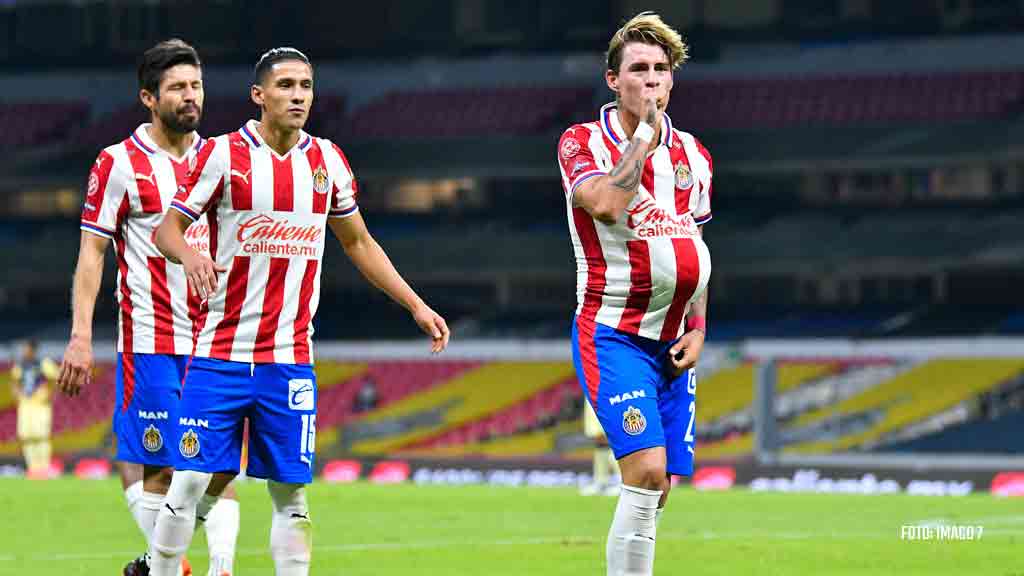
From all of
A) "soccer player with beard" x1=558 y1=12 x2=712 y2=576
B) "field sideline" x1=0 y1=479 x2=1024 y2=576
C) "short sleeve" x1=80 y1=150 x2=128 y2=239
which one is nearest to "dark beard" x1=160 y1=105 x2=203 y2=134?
"short sleeve" x1=80 y1=150 x2=128 y2=239

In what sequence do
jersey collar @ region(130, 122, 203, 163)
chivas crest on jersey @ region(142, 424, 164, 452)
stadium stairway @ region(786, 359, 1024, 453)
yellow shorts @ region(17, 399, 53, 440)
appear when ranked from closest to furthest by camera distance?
chivas crest on jersey @ region(142, 424, 164, 452) → jersey collar @ region(130, 122, 203, 163) → yellow shorts @ region(17, 399, 53, 440) → stadium stairway @ region(786, 359, 1024, 453)

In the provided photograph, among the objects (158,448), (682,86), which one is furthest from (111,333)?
(158,448)

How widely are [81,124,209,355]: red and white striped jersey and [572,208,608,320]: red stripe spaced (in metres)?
1.94

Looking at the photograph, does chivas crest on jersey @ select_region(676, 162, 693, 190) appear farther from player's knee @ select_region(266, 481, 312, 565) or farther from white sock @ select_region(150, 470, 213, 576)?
white sock @ select_region(150, 470, 213, 576)

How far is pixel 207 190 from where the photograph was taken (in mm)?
7980

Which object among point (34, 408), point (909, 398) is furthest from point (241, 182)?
point (909, 398)

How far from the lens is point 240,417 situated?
809 centimetres

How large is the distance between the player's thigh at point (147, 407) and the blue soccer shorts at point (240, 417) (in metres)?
0.88

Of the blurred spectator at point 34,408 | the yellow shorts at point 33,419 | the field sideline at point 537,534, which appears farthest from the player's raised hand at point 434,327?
the yellow shorts at point 33,419

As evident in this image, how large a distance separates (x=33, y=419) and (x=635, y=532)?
66.8 feet

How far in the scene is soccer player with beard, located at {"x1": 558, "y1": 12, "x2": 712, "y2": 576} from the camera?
788 cm

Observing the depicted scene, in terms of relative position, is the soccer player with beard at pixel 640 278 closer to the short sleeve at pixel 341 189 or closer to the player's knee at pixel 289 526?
the short sleeve at pixel 341 189

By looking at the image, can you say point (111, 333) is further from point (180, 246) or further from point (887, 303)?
point (180, 246)

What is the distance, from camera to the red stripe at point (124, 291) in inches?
361
